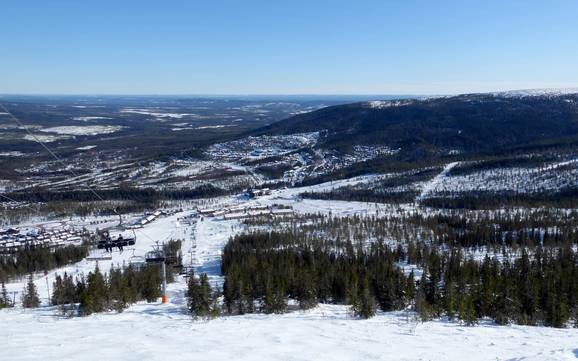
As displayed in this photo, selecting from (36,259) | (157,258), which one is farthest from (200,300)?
(36,259)

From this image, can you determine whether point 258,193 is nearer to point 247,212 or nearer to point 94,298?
point 247,212

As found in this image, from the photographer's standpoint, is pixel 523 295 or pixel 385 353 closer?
pixel 385 353

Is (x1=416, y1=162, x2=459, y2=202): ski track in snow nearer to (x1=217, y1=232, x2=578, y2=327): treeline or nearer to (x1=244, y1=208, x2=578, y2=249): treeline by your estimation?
(x1=244, y1=208, x2=578, y2=249): treeline

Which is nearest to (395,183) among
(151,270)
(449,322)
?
(151,270)

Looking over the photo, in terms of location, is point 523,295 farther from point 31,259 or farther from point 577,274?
point 31,259

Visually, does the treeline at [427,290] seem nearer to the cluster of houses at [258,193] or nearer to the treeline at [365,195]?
the treeline at [365,195]

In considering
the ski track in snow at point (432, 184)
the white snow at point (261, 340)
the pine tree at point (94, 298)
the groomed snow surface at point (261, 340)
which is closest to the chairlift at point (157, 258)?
the pine tree at point (94, 298)
